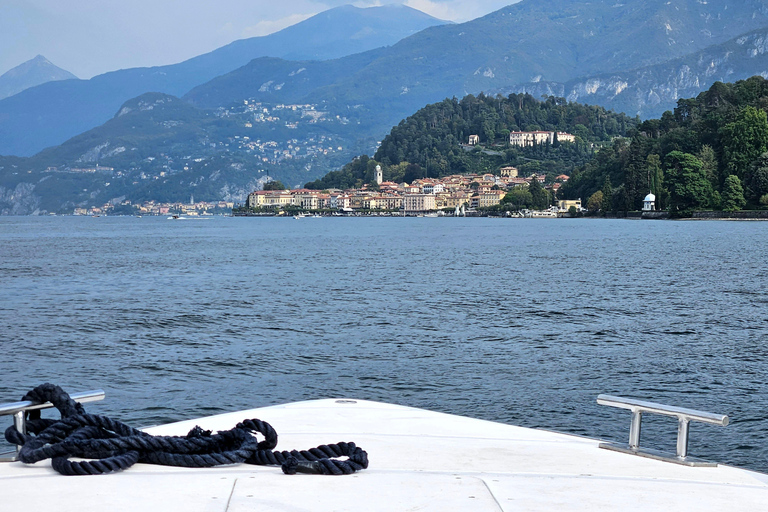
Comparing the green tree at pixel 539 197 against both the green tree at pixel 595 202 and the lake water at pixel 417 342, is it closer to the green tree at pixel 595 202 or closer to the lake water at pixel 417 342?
the green tree at pixel 595 202

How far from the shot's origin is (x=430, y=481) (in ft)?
12.3

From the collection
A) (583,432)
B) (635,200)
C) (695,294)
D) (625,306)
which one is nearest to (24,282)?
(625,306)

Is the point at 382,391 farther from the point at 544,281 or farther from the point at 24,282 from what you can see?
the point at 24,282

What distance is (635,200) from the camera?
391 ft

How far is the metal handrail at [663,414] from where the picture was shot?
4052mm

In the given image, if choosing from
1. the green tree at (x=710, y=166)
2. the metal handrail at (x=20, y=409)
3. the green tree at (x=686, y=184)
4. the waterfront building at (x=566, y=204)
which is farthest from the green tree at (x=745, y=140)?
the metal handrail at (x=20, y=409)

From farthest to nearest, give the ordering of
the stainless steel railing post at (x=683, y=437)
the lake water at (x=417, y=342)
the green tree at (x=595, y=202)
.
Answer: the green tree at (x=595, y=202) < the lake water at (x=417, y=342) < the stainless steel railing post at (x=683, y=437)

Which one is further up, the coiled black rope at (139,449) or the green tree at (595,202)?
the green tree at (595,202)

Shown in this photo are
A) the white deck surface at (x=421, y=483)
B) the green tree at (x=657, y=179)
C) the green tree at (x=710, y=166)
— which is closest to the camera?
the white deck surface at (x=421, y=483)

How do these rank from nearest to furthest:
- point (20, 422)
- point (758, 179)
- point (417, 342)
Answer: point (20, 422)
point (417, 342)
point (758, 179)

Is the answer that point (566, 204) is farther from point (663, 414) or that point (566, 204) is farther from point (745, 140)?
point (663, 414)

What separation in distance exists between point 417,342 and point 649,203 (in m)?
105

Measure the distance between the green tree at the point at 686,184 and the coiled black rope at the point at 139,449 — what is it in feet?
349

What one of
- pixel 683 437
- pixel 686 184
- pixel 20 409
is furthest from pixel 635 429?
pixel 686 184
